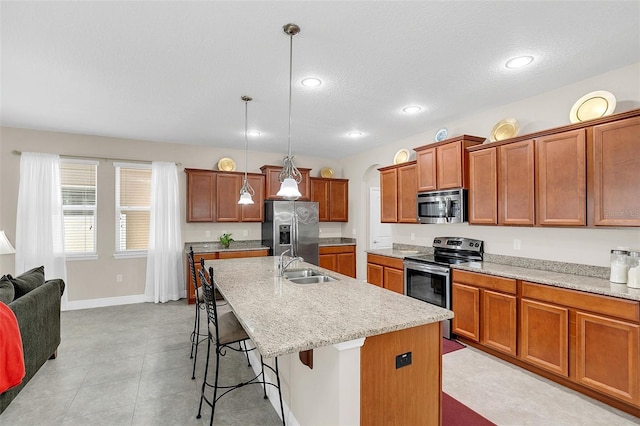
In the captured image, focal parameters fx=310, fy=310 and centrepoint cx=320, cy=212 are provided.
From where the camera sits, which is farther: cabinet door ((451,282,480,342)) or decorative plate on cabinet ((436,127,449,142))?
decorative plate on cabinet ((436,127,449,142))

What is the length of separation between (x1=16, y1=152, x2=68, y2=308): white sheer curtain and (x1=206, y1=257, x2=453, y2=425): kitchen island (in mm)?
4108

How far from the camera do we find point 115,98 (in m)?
3.38

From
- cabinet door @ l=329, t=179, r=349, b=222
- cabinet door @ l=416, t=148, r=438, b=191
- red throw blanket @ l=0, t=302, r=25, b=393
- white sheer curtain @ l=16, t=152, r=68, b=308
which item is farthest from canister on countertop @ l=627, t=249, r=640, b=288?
white sheer curtain @ l=16, t=152, r=68, b=308

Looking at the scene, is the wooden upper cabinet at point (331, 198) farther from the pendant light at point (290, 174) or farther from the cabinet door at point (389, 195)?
the pendant light at point (290, 174)

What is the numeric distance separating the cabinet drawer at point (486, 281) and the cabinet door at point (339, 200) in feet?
10.8

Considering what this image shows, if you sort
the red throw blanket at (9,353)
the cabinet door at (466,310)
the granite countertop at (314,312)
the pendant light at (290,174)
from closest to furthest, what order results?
the granite countertop at (314,312) < the red throw blanket at (9,353) < the pendant light at (290,174) < the cabinet door at (466,310)

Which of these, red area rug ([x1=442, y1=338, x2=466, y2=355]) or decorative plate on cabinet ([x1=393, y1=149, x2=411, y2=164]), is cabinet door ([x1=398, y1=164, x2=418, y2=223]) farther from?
red area rug ([x1=442, y1=338, x2=466, y2=355])

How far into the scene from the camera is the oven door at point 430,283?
3.55 metres

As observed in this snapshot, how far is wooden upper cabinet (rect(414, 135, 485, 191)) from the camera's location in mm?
3686

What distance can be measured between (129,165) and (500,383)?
5780 mm

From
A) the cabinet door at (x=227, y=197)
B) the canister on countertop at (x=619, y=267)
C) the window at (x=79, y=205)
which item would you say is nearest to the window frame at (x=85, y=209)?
the window at (x=79, y=205)

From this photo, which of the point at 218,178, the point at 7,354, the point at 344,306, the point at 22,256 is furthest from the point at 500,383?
the point at 22,256

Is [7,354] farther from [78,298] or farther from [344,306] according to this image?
[78,298]

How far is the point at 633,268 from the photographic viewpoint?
7.73 ft
